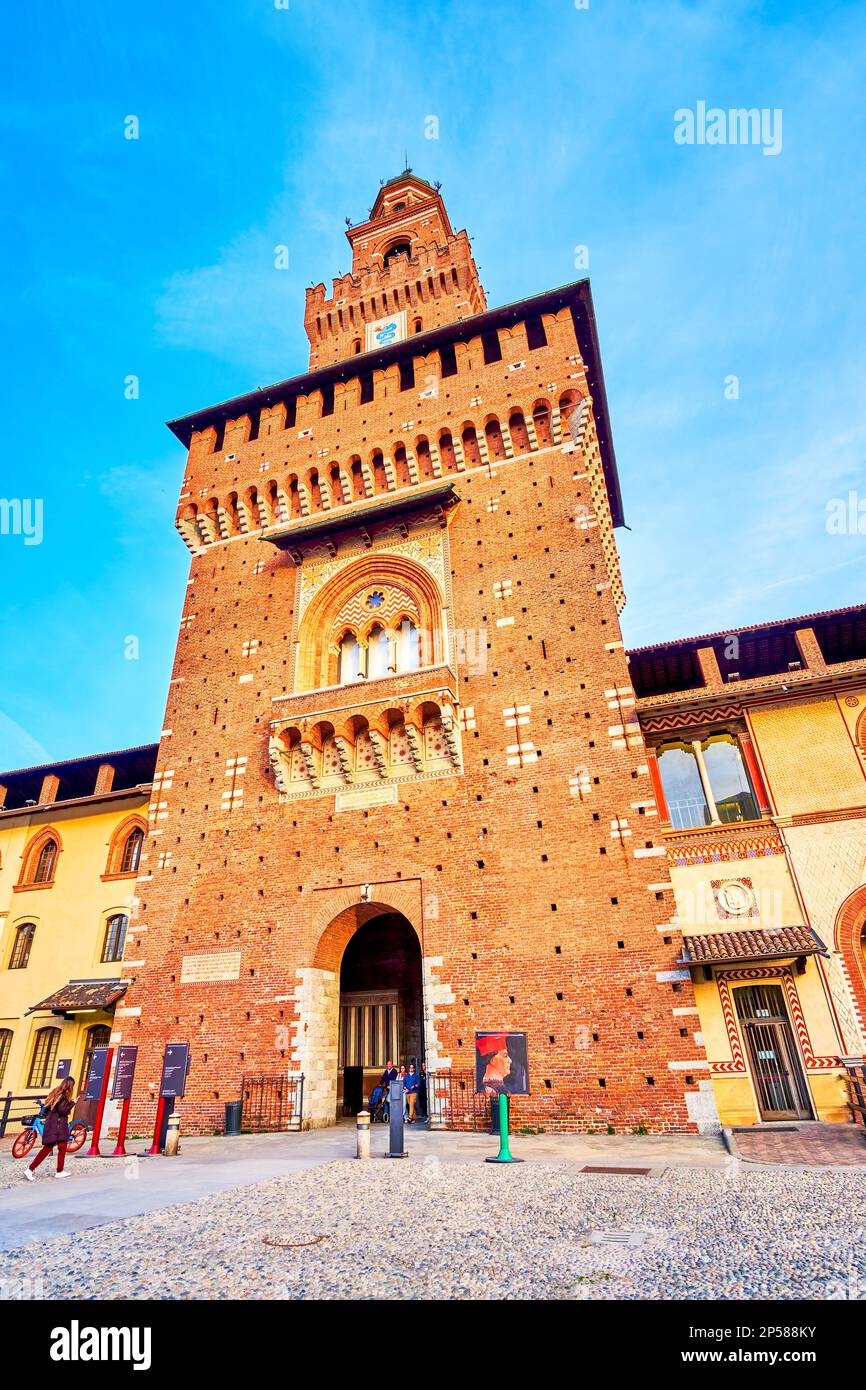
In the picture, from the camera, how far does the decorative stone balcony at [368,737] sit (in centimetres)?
1845

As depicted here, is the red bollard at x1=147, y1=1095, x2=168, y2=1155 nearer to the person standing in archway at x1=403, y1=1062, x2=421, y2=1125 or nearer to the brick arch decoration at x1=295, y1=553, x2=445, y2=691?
the person standing in archway at x1=403, y1=1062, x2=421, y2=1125

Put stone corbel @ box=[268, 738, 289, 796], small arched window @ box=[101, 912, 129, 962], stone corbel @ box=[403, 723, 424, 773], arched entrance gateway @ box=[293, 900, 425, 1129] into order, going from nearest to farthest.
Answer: arched entrance gateway @ box=[293, 900, 425, 1129]
stone corbel @ box=[403, 723, 424, 773]
stone corbel @ box=[268, 738, 289, 796]
small arched window @ box=[101, 912, 129, 962]

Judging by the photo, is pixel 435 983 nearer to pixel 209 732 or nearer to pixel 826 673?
pixel 209 732

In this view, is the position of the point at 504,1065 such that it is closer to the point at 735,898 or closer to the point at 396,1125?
the point at 396,1125

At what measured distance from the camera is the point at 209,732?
71.4 ft

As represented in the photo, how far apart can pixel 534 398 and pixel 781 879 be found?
15283 millimetres

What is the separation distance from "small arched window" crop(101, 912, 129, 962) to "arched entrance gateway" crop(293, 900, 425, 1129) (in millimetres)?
7692

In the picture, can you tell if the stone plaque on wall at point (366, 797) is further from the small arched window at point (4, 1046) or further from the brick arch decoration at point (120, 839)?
the small arched window at point (4, 1046)

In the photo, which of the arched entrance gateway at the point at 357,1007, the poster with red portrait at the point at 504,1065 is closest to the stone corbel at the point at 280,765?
the arched entrance gateway at the point at 357,1007

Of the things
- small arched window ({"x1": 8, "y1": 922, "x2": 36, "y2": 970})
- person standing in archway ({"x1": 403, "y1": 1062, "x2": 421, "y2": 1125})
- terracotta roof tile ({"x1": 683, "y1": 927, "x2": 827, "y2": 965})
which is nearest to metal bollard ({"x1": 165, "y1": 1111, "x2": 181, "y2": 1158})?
person standing in archway ({"x1": 403, "y1": 1062, "x2": 421, "y2": 1125})

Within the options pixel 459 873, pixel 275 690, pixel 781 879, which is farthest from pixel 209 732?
pixel 781 879

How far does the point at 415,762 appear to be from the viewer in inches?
730

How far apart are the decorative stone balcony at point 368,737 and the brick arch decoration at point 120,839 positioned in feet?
24.2

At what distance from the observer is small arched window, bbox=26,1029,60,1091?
22.3m
